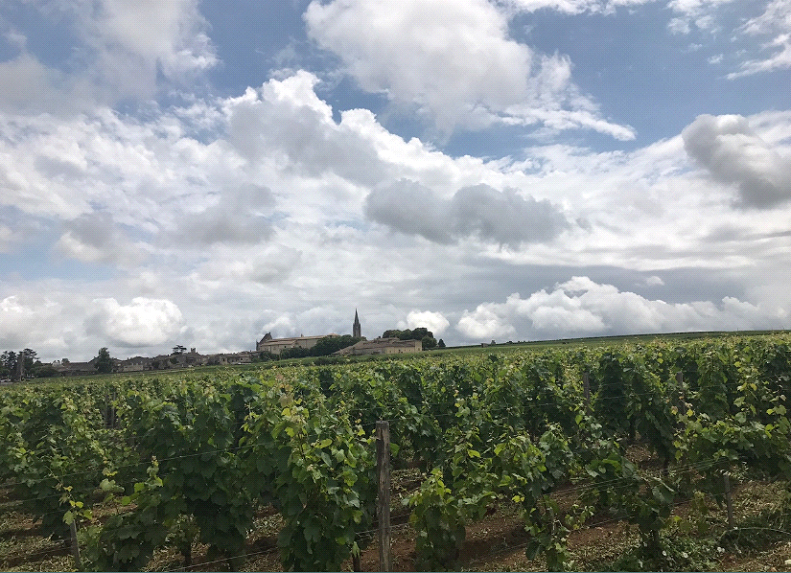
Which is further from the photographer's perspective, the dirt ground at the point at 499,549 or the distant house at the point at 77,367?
the distant house at the point at 77,367

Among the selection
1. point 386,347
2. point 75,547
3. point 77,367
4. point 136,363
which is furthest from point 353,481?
point 136,363

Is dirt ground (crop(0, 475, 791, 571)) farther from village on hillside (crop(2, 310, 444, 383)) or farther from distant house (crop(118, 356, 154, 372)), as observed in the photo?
distant house (crop(118, 356, 154, 372))

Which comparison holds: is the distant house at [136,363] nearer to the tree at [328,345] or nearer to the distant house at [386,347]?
the tree at [328,345]

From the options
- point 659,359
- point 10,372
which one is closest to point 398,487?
point 659,359

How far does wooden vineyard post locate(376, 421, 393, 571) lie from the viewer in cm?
559

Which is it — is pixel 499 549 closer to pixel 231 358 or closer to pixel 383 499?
pixel 383 499

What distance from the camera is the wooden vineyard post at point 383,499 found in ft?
18.3

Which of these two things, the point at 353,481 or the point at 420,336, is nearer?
the point at 353,481

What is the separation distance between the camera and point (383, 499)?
5.66 m

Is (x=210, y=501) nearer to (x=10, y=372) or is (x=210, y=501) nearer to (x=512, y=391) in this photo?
(x=512, y=391)

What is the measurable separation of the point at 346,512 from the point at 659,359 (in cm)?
1092

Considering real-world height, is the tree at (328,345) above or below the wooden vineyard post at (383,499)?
above

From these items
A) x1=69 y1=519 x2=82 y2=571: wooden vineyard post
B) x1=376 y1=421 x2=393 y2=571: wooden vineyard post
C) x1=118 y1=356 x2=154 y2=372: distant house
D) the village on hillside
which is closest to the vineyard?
x1=69 y1=519 x2=82 y2=571: wooden vineyard post

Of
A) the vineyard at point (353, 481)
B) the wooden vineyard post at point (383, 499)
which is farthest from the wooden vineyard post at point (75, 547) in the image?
the wooden vineyard post at point (383, 499)
